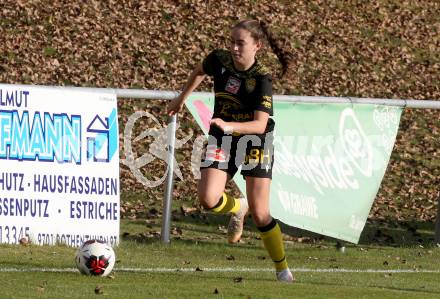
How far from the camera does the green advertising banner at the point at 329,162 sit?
13.4 m

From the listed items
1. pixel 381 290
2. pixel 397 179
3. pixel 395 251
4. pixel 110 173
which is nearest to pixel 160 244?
pixel 110 173

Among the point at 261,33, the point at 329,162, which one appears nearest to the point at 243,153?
the point at 261,33

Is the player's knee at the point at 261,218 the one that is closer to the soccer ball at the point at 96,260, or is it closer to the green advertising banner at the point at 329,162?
the soccer ball at the point at 96,260

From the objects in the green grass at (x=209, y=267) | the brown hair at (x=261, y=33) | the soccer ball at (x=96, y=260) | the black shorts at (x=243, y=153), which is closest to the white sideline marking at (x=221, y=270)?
the green grass at (x=209, y=267)

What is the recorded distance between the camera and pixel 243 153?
10.2 m

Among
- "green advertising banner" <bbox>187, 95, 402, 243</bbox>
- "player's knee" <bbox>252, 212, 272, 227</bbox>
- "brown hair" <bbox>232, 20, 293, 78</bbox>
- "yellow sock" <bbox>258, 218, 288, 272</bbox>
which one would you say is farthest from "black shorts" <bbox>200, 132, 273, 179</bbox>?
"green advertising banner" <bbox>187, 95, 402, 243</bbox>

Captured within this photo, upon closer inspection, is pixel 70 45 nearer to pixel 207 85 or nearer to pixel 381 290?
pixel 207 85

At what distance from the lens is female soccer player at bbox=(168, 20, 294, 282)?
9.97 metres

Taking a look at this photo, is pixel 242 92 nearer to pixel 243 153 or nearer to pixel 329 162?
pixel 243 153

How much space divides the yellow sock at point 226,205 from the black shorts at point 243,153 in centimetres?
55

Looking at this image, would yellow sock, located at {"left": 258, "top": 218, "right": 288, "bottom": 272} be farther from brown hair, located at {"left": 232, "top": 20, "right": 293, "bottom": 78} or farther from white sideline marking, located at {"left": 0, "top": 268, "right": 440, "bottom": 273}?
brown hair, located at {"left": 232, "top": 20, "right": 293, "bottom": 78}

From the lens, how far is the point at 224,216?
15.7 metres

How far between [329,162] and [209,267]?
2685mm

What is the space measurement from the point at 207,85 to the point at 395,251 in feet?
32.3
